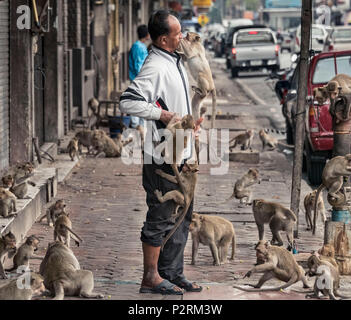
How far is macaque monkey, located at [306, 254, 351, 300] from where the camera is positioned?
8086 mm

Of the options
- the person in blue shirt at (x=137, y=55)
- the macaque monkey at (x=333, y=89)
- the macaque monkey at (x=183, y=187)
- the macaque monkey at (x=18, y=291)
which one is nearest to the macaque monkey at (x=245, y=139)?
the person in blue shirt at (x=137, y=55)

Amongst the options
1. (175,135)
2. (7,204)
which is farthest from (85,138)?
(175,135)

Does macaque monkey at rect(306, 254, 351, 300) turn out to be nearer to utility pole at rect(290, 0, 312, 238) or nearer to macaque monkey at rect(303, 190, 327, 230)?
utility pole at rect(290, 0, 312, 238)

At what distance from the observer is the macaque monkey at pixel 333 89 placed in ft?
32.2

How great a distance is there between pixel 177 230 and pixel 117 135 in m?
10.2

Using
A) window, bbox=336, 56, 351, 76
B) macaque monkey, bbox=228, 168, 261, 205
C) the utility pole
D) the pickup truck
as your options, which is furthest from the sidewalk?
the pickup truck

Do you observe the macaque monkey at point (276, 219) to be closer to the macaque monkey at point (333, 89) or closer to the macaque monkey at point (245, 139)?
the macaque monkey at point (333, 89)

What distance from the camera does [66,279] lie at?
7.86m

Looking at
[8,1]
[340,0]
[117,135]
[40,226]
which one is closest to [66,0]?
[117,135]

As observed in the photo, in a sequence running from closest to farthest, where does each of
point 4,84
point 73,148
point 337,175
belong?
point 337,175 < point 4,84 < point 73,148

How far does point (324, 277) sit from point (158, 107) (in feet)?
5.79

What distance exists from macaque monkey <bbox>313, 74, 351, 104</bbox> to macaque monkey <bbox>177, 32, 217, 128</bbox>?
3.46ft

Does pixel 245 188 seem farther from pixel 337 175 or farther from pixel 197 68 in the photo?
pixel 197 68
